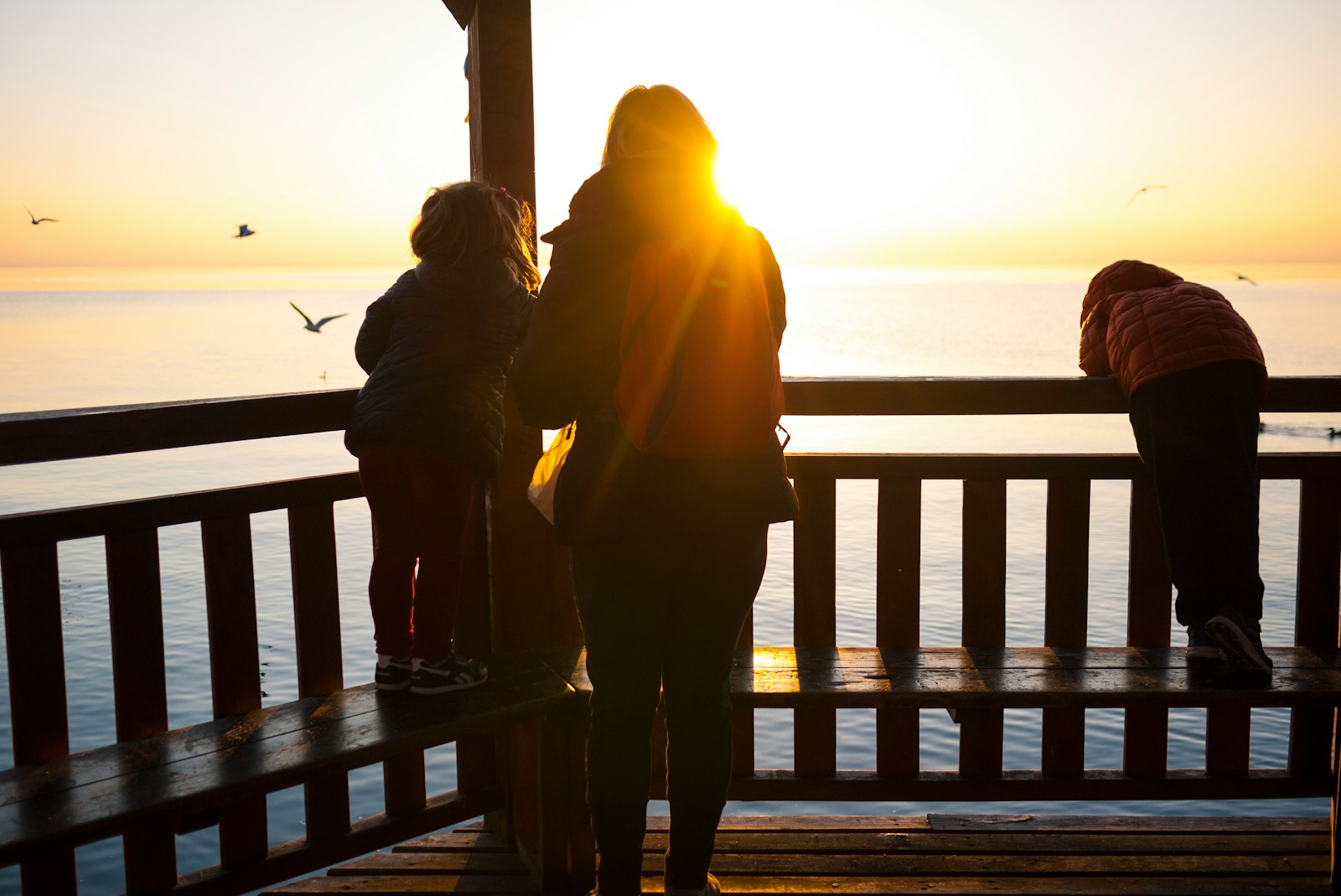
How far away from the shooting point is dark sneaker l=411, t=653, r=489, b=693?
249 centimetres

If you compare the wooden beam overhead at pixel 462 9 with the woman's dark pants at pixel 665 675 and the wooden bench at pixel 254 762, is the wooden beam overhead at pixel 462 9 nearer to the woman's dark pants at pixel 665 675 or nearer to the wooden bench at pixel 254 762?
the woman's dark pants at pixel 665 675

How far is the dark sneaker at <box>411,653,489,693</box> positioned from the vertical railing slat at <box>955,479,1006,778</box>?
127cm

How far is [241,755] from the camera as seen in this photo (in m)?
2.18

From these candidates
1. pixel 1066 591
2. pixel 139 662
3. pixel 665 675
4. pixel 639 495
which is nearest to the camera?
pixel 639 495

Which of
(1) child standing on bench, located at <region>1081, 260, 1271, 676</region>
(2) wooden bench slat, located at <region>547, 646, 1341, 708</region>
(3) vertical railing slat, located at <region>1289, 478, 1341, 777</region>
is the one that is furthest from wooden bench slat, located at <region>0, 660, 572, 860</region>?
(3) vertical railing slat, located at <region>1289, 478, 1341, 777</region>

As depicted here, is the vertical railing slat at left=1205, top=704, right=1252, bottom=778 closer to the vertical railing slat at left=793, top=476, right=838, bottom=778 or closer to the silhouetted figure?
the vertical railing slat at left=793, top=476, right=838, bottom=778

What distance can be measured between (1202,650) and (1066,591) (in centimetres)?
36

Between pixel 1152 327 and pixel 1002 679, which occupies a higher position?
pixel 1152 327

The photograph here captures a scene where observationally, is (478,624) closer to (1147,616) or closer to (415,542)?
(415,542)

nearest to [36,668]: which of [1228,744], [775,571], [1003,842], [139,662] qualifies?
[139,662]

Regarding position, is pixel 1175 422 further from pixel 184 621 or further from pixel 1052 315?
pixel 1052 315

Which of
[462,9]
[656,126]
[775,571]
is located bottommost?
[775,571]

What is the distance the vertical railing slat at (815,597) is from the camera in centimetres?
281

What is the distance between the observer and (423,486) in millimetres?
2428
